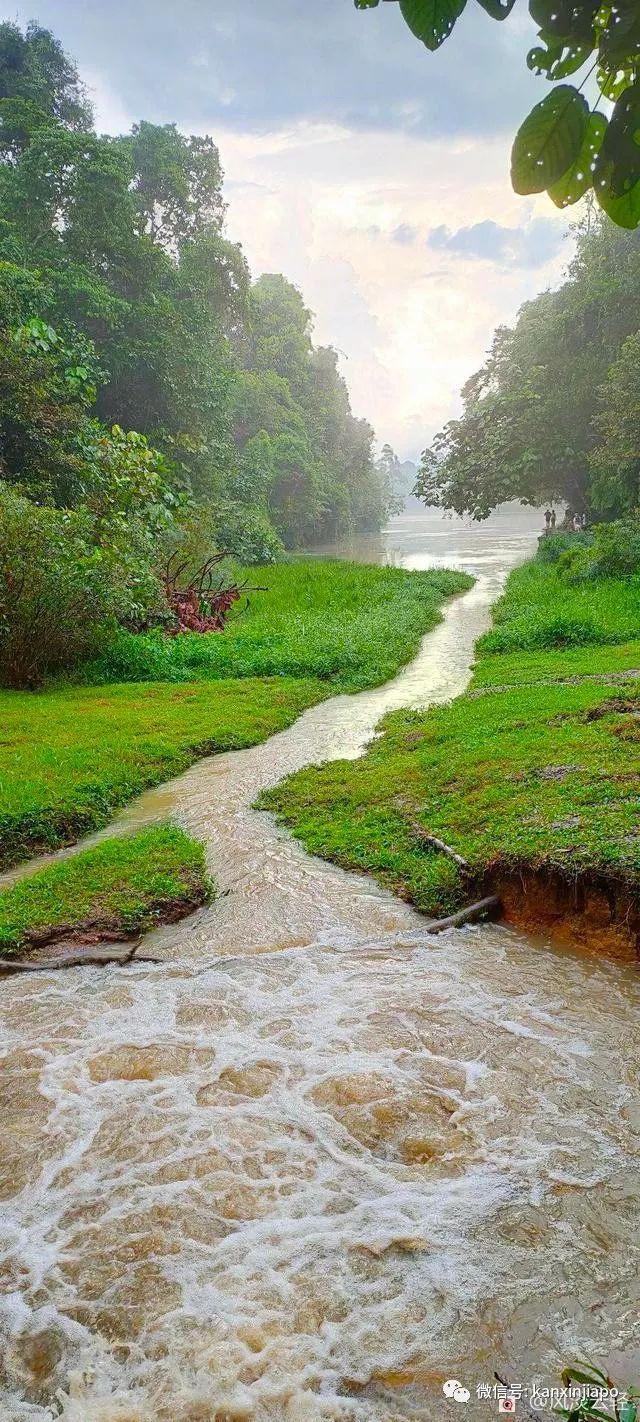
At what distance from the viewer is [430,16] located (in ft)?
4.35

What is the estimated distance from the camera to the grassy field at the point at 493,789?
542 cm

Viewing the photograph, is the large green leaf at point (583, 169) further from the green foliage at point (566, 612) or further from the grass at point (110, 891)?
the green foliage at point (566, 612)

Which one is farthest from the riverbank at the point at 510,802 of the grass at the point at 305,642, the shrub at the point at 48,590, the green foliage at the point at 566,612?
the shrub at the point at 48,590

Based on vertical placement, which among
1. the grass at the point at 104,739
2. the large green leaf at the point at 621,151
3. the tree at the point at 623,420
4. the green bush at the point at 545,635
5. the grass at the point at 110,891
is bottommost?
the grass at the point at 110,891

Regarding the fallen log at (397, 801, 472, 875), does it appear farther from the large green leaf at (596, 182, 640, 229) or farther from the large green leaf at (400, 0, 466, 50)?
the large green leaf at (400, 0, 466, 50)

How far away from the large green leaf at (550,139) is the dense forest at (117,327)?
442 inches

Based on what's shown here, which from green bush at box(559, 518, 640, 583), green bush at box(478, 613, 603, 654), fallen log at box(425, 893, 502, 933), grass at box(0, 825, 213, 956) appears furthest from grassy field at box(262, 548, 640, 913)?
green bush at box(559, 518, 640, 583)

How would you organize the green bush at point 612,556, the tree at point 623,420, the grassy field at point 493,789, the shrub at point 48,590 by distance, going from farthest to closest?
the tree at point 623,420
the green bush at point 612,556
the shrub at point 48,590
the grassy field at point 493,789

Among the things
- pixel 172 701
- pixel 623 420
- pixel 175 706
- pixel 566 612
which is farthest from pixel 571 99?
pixel 623 420

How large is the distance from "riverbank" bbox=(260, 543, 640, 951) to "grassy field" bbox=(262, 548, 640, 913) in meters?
0.01

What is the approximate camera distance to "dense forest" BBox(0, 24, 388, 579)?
14742mm

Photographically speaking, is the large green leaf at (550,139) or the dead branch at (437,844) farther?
the dead branch at (437,844)

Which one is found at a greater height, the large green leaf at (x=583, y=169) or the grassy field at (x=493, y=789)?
the large green leaf at (x=583, y=169)

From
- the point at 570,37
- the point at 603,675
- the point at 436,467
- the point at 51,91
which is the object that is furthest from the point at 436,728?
the point at 51,91
